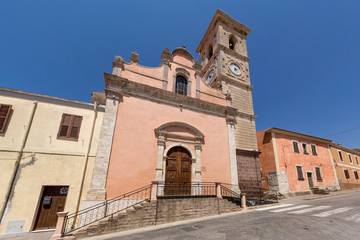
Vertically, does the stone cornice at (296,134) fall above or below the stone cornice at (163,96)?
below

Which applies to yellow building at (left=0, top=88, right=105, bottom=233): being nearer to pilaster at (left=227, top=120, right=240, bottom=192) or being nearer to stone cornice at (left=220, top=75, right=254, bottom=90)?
pilaster at (left=227, top=120, right=240, bottom=192)

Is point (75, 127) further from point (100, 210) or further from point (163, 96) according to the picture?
point (163, 96)

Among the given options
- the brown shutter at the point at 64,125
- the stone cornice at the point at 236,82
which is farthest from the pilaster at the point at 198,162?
the brown shutter at the point at 64,125

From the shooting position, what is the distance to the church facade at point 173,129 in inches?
344

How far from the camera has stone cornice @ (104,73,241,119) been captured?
991 cm

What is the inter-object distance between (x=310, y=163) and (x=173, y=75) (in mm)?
17810

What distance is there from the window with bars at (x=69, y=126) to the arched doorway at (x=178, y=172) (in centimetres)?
533

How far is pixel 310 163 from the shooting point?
57.6 feet

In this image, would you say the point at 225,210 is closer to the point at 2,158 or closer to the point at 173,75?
the point at 173,75

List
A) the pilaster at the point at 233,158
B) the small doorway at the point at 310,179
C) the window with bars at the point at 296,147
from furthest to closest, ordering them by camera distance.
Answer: the window with bars at the point at 296,147
the small doorway at the point at 310,179
the pilaster at the point at 233,158

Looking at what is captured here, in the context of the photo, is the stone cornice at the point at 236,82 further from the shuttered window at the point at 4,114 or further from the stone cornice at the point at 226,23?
the shuttered window at the point at 4,114

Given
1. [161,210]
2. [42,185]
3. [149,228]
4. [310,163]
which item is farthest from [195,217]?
[310,163]

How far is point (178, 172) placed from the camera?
10055 millimetres

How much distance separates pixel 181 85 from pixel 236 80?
20.3 ft
